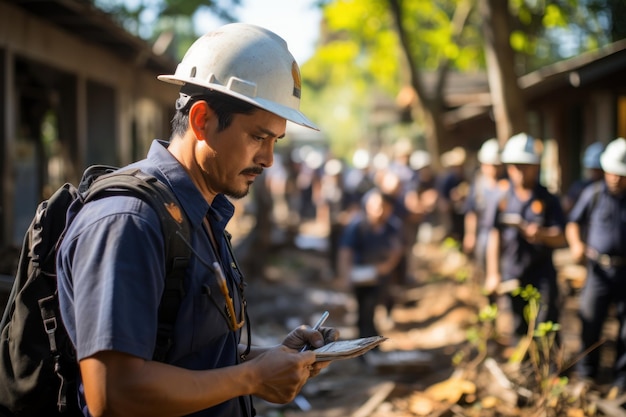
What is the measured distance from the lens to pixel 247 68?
226 centimetres

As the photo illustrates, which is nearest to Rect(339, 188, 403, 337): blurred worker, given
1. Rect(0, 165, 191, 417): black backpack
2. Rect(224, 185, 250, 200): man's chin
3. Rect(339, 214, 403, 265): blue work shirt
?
Rect(339, 214, 403, 265): blue work shirt

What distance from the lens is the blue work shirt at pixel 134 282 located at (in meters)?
1.81

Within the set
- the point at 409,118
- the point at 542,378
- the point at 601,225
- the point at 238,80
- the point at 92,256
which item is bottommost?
the point at 542,378

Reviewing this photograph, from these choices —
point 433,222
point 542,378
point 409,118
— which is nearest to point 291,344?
point 542,378

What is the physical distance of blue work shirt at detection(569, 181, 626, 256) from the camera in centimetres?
724

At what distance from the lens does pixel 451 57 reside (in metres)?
19.6

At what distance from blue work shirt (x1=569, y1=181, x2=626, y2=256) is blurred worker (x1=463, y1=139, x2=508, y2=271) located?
1.19 meters

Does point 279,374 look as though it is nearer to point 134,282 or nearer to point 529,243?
point 134,282

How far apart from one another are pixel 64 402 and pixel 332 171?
54.5 ft

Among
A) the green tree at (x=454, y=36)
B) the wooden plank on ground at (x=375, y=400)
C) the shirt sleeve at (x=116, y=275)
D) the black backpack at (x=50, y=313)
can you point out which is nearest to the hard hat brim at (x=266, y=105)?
the black backpack at (x=50, y=313)

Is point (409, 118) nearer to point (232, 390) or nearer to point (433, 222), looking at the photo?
point (433, 222)

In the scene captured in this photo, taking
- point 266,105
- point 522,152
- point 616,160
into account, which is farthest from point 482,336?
point 266,105

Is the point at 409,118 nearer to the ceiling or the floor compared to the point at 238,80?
nearer to the ceiling

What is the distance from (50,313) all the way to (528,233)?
20.2ft
